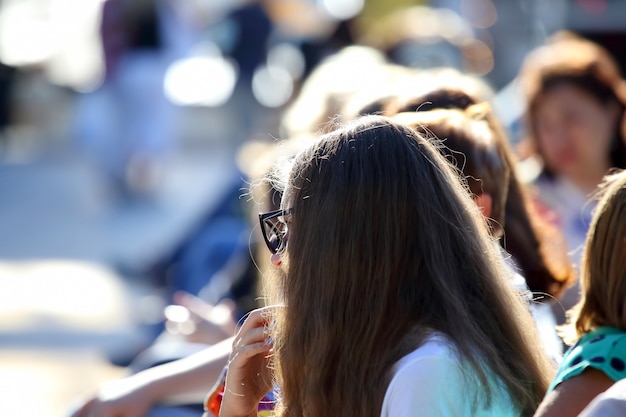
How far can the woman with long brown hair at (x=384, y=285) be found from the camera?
1661mm

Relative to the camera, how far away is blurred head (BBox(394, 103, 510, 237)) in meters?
2.25

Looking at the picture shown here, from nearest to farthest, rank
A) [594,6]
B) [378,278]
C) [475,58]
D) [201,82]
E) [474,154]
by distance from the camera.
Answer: [378,278] → [474,154] → [475,58] → [594,6] → [201,82]

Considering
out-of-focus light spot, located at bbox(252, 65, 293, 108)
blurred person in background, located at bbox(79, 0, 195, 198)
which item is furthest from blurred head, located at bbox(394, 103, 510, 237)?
out-of-focus light spot, located at bbox(252, 65, 293, 108)

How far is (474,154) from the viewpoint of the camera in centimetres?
228

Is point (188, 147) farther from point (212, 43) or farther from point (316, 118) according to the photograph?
point (316, 118)

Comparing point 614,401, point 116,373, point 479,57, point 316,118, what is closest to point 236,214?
point 116,373

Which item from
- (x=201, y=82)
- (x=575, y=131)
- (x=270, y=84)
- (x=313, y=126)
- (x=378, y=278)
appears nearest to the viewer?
(x=378, y=278)

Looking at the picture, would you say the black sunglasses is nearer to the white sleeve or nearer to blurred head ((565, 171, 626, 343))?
the white sleeve

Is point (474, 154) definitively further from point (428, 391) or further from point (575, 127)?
point (575, 127)

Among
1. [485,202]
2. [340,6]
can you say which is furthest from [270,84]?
[485,202]

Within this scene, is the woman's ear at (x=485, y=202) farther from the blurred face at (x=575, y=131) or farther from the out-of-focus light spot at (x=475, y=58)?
the out-of-focus light spot at (x=475, y=58)

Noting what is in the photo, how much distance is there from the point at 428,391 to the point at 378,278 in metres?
0.21

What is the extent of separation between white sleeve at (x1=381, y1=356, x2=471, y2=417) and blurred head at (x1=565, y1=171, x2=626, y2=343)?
0.31 meters

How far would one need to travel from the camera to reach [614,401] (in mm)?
1278
